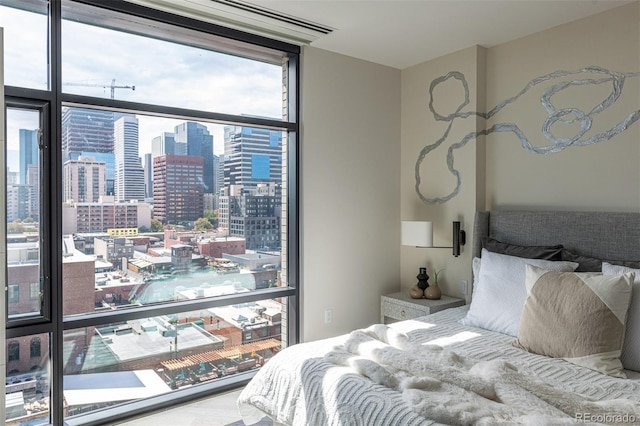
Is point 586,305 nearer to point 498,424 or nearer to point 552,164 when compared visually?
point 498,424

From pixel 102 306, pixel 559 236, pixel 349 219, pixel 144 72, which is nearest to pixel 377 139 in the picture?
pixel 349 219

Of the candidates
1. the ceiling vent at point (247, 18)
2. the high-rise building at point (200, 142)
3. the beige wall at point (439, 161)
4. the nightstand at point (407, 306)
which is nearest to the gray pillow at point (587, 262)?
the beige wall at point (439, 161)

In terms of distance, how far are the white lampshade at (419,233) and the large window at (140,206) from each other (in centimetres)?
96

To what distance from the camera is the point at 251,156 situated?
3.47 m

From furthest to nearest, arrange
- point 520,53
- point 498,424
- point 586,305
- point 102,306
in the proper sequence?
1. point 520,53
2. point 102,306
3. point 586,305
4. point 498,424

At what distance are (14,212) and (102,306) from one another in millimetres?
743

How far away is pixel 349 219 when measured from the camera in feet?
12.8

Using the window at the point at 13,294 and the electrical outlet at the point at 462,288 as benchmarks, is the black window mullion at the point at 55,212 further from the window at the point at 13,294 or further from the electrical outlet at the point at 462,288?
the electrical outlet at the point at 462,288

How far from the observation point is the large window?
8.42 ft

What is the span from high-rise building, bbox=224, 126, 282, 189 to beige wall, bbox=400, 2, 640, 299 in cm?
132

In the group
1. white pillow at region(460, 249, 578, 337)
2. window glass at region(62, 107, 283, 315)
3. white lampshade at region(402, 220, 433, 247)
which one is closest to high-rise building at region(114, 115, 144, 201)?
window glass at region(62, 107, 283, 315)

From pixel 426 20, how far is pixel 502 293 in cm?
190

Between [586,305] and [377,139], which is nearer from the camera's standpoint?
[586,305]

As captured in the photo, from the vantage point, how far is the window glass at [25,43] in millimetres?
2486
